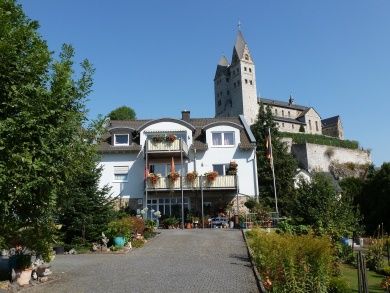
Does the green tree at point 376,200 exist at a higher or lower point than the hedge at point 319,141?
lower

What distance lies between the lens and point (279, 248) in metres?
11.5

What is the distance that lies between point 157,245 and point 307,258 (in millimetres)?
11167

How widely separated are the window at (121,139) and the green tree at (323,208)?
18.5m

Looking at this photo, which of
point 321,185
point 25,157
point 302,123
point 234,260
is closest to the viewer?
point 25,157

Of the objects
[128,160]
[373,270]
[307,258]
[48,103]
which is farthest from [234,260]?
[128,160]

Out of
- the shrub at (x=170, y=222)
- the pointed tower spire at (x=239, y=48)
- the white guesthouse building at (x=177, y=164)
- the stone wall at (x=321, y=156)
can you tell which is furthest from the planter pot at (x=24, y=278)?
the pointed tower spire at (x=239, y=48)

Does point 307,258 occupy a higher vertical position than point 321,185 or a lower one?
lower

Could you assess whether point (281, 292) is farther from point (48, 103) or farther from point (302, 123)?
point (302, 123)

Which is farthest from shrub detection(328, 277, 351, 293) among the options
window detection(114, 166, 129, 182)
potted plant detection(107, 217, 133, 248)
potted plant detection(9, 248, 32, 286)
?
window detection(114, 166, 129, 182)

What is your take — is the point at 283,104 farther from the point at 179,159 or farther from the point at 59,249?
the point at 59,249

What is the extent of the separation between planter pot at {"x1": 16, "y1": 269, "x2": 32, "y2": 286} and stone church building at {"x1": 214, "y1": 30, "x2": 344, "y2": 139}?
93.7m

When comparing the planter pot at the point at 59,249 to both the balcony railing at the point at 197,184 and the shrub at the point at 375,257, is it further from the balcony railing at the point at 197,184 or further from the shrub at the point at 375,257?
the balcony railing at the point at 197,184

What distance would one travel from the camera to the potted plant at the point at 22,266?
12578 millimetres

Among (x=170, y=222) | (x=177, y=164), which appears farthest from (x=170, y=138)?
(x=170, y=222)
